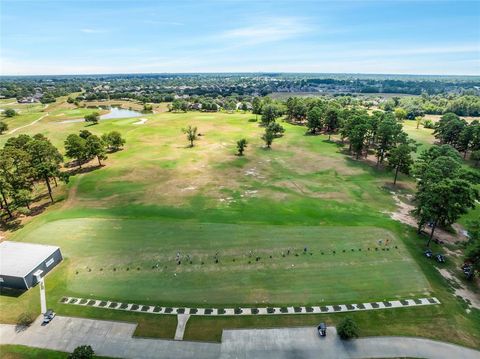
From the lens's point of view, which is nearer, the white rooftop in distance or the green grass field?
the green grass field

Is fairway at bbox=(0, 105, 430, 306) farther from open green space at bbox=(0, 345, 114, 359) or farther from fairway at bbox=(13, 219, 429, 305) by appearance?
open green space at bbox=(0, 345, 114, 359)

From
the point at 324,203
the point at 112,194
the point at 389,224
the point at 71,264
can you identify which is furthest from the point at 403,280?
the point at 112,194

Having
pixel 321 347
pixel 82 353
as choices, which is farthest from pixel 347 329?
pixel 82 353

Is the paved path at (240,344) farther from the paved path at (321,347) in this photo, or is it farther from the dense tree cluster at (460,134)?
the dense tree cluster at (460,134)

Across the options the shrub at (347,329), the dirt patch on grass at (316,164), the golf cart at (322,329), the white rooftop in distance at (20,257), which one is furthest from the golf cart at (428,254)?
the white rooftop in distance at (20,257)

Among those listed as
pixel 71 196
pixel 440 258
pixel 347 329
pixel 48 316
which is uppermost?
pixel 347 329

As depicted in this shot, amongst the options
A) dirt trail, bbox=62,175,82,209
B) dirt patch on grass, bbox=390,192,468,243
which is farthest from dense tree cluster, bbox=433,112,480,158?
dirt trail, bbox=62,175,82,209

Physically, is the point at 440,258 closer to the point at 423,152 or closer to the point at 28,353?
the point at 423,152

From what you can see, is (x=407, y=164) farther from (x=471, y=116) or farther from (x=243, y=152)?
(x=471, y=116)
